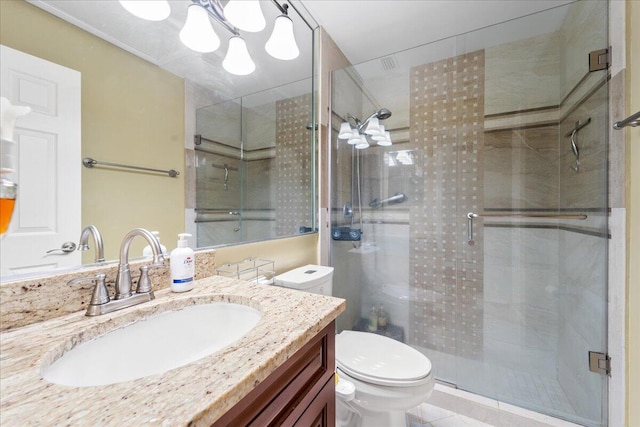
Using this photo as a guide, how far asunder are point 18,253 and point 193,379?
0.56 metres

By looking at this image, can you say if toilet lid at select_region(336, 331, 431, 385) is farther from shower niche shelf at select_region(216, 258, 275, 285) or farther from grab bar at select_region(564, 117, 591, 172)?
grab bar at select_region(564, 117, 591, 172)

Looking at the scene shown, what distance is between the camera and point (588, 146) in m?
1.37

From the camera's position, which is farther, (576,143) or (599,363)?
(576,143)

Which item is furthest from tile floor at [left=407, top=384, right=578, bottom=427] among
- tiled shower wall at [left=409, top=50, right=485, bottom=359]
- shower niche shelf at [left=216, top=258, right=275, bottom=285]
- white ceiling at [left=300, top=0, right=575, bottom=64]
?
white ceiling at [left=300, top=0, right=575, bottom=64]

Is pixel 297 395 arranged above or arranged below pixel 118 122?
below

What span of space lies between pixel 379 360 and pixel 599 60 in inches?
71.5

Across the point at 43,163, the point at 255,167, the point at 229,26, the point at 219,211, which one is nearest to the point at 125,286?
the point at 43,163

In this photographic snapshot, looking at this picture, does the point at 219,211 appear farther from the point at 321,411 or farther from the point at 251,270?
the point at 321,411

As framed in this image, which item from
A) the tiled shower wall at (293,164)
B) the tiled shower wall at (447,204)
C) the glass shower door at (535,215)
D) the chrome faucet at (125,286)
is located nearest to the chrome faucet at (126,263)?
the chrome faucet at (125,286)

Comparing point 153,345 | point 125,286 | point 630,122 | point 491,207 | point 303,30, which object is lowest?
point 153,345

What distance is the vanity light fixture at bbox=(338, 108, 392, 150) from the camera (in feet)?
6.47

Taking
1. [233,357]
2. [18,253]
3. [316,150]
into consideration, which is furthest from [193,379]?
[316,150]

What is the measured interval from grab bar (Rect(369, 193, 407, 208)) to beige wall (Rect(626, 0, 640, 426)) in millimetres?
1098

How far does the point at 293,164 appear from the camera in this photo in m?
1.64
